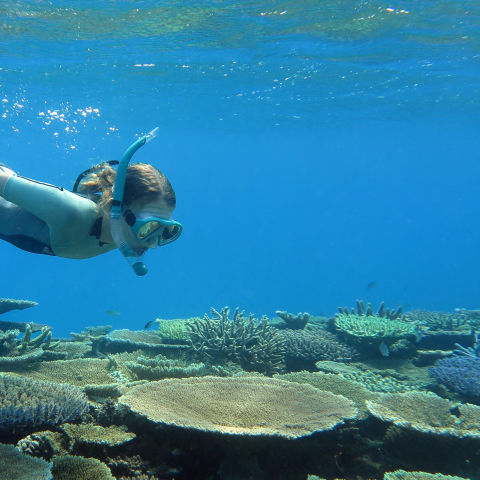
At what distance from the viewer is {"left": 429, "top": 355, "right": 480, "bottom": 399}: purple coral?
6.02m

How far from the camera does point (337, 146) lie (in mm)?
56062

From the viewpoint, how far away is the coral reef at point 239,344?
662 cm

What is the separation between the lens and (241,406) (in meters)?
4.06

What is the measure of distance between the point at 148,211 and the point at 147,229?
18 cm

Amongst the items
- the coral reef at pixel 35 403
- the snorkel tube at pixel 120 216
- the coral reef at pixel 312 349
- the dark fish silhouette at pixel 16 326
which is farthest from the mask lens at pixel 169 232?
the dark fish silhouette at pixel 16 326

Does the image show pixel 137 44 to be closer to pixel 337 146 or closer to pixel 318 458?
pixel 318 458

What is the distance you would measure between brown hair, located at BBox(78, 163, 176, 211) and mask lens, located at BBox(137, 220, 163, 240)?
22 cm

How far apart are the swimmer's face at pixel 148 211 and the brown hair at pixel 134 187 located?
3 cm

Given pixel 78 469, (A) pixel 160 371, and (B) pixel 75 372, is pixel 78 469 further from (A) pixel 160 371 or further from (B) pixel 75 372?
(B) pixel 75 372

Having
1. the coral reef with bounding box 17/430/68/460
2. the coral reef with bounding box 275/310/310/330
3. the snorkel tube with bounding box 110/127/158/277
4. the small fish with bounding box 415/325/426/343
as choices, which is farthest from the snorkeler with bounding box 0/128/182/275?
the small fish with bounding box 415/325/426/343

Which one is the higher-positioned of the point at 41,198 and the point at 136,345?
the point at 41,198

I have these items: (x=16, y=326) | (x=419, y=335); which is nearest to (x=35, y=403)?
(x=16, y=326)

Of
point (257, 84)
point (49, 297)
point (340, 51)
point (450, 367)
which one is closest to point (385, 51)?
point (340, 51)

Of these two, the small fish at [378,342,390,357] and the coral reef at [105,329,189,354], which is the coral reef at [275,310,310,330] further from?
the coral reef at [105,329,189,354]
